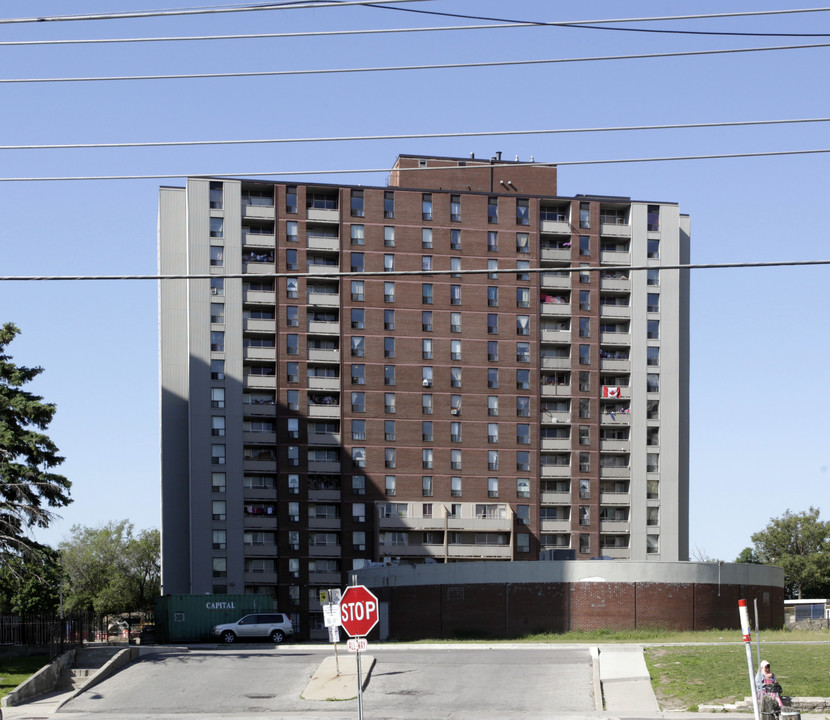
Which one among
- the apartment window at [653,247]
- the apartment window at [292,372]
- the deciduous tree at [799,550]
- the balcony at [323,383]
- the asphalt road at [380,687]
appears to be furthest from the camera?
the deciduous tree at [799,550]

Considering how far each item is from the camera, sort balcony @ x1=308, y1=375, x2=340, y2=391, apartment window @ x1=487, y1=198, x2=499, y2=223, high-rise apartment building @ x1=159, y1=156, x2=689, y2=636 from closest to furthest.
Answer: high-rise apartment building @ x1=159, y1=156, x2=689, y2=636
balcony @ x1=308, y1=375, x2=340, y2=391
apartment window @ x1=487, y1=198, x2=499, y2=223

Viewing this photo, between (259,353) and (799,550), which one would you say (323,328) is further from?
(799,550)

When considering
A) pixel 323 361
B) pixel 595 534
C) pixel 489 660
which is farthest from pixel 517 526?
pixel 489 660

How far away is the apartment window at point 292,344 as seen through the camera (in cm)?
10919

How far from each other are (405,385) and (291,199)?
19.9 meters

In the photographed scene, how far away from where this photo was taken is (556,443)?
367 feet

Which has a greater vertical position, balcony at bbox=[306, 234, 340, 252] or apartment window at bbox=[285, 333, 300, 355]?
balcony at bbox=[306, 234, 340, 252]

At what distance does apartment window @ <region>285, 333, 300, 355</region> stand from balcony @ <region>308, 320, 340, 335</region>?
1.46 m

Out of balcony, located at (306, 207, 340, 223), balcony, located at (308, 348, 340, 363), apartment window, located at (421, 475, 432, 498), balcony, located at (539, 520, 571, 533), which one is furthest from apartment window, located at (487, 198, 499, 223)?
balcony, located at (539, 520, 571, 533)

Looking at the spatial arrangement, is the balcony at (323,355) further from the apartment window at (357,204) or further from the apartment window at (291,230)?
the apartment window at (357,204)

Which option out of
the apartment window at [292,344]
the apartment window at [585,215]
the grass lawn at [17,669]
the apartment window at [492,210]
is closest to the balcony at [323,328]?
the apartment window at [292,344]

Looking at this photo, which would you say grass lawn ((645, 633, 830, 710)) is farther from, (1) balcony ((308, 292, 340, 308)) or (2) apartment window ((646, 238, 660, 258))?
(2) apartment window ((646, 238, 660, 258))

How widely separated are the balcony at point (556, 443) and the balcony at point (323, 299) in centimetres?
2291

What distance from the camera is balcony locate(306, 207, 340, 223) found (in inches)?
4331
